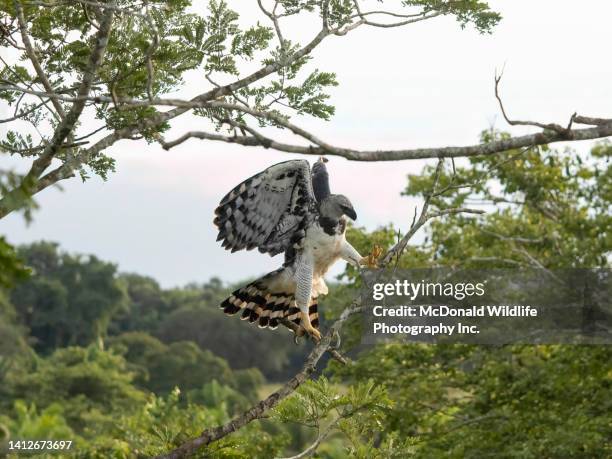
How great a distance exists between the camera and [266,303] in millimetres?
7137

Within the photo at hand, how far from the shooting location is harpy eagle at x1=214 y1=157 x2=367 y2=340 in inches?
259

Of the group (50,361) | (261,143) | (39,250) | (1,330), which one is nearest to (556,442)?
(261,143)

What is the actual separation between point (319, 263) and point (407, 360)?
7758 mm

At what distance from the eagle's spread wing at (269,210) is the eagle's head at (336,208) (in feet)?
0.30

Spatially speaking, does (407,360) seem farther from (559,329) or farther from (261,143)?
(261,143)

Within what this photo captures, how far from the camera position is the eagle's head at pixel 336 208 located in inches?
262

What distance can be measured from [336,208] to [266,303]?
92 centimetres

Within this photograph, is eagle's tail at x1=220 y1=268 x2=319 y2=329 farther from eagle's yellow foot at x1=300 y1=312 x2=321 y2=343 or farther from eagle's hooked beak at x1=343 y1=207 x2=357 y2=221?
eagle's hooked beak at x1=343 y1=207 x2=357 y2=221

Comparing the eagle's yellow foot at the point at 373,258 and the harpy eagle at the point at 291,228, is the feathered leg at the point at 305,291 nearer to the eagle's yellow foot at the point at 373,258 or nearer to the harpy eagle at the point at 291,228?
the harpy eagle at the point at 291,228

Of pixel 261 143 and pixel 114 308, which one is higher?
pixel 114 308

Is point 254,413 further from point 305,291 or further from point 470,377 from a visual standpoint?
point 470,377

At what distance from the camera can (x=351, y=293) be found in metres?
14.6

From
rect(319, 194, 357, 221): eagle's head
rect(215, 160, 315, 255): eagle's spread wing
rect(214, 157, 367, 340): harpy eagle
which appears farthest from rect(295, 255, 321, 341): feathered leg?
rect(319, 194, 357, 221): eagle's head

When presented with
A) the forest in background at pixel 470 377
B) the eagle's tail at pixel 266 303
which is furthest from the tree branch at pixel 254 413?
the eagle's tail at pixel 266 303
